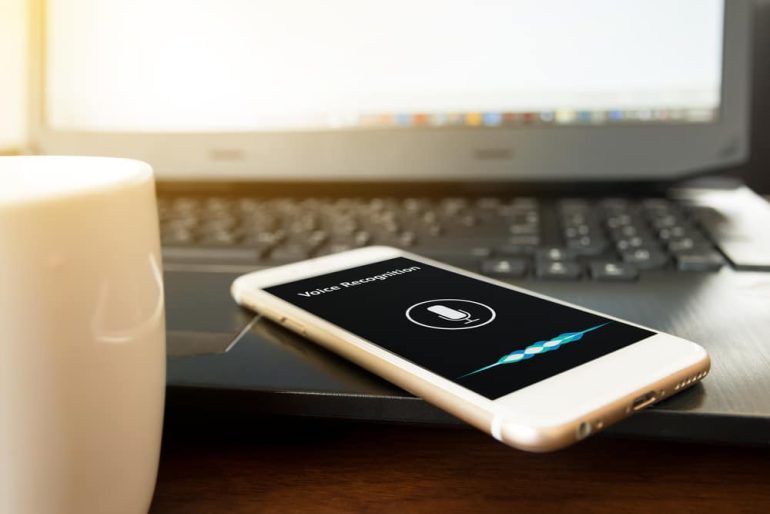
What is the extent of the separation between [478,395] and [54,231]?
0.37 feet

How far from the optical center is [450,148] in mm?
474

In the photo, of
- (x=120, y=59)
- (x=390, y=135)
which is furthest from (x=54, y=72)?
(x=390, y=135)

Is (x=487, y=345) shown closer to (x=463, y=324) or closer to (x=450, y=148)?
(x=463, y=324)

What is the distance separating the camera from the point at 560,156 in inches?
18.1

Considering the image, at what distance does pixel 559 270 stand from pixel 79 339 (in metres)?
0.21

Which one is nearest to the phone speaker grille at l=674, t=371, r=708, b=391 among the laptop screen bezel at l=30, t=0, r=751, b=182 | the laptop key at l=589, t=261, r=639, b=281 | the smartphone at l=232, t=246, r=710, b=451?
the smartphone at l=232, t=246, r=710, b=451

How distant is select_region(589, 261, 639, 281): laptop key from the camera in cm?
30

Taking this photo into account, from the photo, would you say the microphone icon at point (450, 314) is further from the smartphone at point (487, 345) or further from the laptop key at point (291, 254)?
the laptop key at point (291, 254)

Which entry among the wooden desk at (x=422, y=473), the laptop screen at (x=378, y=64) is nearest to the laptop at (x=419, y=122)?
the laptop screen at (x=378, y=64)

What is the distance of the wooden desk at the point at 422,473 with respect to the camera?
0.20m

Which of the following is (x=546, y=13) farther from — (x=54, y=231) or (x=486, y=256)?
(x=54, y=231)

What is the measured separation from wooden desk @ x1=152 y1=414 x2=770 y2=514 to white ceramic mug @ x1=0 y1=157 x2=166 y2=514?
0.13ft

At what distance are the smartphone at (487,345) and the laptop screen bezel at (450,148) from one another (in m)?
0.19

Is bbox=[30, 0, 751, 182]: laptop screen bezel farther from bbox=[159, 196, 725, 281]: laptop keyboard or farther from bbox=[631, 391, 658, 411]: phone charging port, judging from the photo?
bbox=[631, 391, 658, 411]: phone charging port
